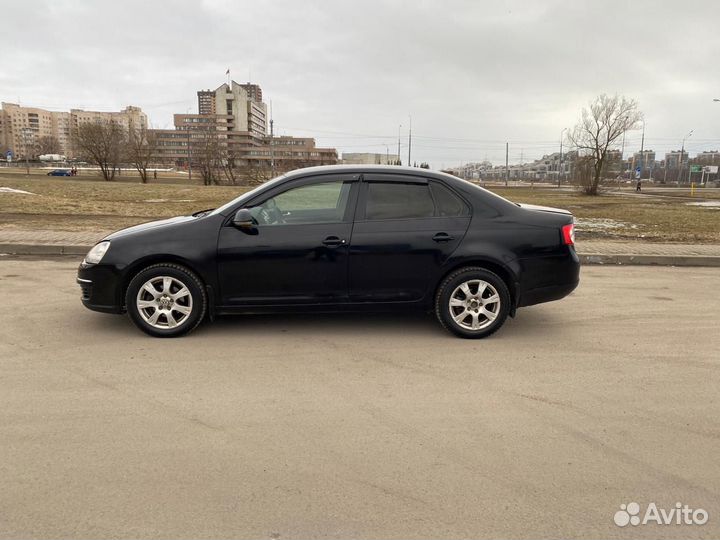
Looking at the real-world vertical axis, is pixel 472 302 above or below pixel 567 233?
below

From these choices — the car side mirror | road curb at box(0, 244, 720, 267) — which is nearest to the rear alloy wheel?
the car side mirror

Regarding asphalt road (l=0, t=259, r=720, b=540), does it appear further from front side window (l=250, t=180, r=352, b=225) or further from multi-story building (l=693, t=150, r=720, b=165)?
multi-story building (l=693, t=150, r=720, b=165)

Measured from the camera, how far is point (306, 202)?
540 centimetres

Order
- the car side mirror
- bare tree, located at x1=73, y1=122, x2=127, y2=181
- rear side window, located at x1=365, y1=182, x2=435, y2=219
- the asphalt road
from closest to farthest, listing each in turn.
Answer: the asphalt road
the car side mirror
rear side window, located at x1=365, y1=182, x2=435, y2=219
bare tree, located at x1=73, y1=122, x2=127, y2=181

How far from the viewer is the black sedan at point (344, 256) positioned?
5.00 meters

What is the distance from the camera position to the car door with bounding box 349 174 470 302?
16.7ft

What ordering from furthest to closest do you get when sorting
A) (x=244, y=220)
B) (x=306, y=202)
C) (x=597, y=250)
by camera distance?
1. (x=597, y=250)
2. (x=306, y=202)
3. (x=244, y=220)

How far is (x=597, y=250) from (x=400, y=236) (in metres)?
6.67

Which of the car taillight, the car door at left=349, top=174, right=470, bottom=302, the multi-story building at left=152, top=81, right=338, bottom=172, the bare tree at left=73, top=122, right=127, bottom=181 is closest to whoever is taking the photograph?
the car door at left=349, top=174, right=470, bottom=302

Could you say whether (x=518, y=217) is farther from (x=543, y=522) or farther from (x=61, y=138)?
(x=61, y=138)

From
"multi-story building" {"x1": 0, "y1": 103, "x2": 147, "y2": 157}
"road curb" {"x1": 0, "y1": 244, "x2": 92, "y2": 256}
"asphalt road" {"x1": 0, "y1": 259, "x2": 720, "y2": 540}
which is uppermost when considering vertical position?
"multi-story building" {"x1": 0, "y1": 103, "x2": 147, "y2": 157}

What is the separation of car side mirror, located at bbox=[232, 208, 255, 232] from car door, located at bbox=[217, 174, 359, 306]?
0.11ft

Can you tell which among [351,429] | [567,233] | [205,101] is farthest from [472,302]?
[205,101]

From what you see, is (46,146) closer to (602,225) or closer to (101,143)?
(101,143)
